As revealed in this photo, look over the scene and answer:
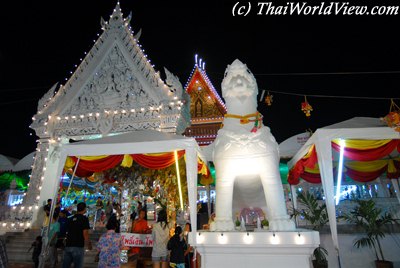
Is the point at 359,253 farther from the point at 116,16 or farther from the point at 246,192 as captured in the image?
the point at 116,16

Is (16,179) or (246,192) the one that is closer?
(246,192)

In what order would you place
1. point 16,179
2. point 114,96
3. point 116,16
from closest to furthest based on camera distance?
point 114,96 → point 116,16 → point 16,179

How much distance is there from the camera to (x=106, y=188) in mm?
8430

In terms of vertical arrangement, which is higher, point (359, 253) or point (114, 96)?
point (114, 96)

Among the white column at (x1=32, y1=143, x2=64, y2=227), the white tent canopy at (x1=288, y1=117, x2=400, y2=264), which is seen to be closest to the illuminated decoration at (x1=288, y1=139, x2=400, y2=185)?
the white tent canopy at (x1=288, y1=117, x2=400, y2=264)

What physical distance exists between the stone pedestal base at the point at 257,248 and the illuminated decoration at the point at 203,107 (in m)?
9.15

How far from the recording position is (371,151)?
358cm

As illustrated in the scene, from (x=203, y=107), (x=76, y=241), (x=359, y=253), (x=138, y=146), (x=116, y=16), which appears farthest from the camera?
(x=203, y=107)

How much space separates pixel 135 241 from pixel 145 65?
4637 millimetres

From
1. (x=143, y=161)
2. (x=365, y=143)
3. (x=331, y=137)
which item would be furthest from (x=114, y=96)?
(x=365, y=143)

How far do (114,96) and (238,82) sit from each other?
4901 millimetres

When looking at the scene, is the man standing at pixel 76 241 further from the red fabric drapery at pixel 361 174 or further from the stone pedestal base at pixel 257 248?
the red fabric drapery at pixel 361 174

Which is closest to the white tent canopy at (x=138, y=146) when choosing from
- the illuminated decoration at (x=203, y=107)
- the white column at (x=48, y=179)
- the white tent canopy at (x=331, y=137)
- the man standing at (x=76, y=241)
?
the man standing at (x=76, y=241)

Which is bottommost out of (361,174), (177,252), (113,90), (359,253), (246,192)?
(359,253)
